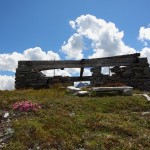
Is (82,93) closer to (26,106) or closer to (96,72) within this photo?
(26,106)

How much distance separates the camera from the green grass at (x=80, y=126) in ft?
58.9

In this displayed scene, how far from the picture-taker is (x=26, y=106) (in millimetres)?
23016

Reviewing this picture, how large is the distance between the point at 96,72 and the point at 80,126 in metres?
20.4

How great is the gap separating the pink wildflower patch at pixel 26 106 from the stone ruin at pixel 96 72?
48.4 ft

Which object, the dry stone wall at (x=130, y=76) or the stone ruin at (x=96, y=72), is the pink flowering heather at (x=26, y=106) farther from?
the dry stone wall at (x=130, y=76)

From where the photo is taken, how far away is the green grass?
17.9m

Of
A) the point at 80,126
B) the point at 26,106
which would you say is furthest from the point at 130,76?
the point at 80,126

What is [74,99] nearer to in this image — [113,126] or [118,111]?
[118,111]

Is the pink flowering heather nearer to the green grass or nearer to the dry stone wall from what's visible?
the green grass

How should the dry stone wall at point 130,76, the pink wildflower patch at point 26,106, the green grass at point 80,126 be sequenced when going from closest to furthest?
the green grass at point 80,126, the pink wildflower patch at point 26,106, the dry stone wall at point 130,76

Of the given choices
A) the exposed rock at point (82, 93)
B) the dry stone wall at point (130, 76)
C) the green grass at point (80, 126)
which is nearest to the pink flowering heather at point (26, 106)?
the green grass at point (80, 126)

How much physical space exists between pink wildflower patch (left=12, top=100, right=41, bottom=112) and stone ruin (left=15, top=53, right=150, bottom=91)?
14754 mm

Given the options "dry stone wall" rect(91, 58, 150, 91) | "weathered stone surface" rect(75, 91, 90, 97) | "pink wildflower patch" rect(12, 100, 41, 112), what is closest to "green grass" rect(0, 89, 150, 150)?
"pink wildflower patch" rect(12, 100, 41, 112)

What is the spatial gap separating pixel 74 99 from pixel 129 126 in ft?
23.4
